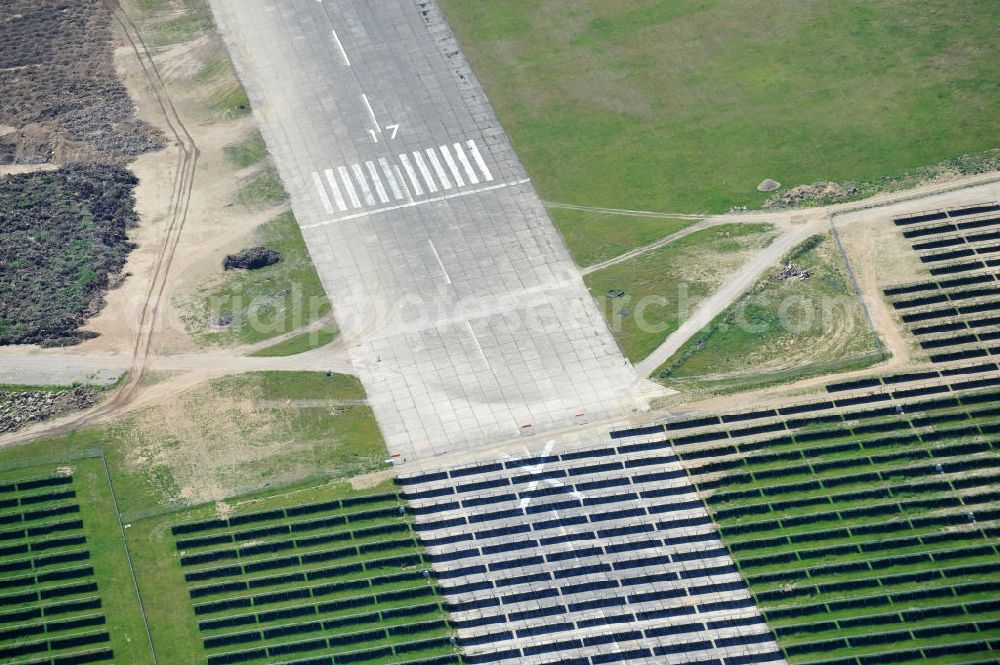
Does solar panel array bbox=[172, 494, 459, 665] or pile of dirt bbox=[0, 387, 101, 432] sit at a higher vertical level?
pile of dirt bbox=[0, 387, 101, 432]

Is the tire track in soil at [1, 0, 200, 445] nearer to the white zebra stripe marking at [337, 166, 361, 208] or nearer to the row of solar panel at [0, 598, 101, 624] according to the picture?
the white zebra stripe marking at [337, 166, 361, 208]

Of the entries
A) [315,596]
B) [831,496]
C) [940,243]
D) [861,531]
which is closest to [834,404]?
[831,496]

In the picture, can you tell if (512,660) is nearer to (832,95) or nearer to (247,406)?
(247,406)

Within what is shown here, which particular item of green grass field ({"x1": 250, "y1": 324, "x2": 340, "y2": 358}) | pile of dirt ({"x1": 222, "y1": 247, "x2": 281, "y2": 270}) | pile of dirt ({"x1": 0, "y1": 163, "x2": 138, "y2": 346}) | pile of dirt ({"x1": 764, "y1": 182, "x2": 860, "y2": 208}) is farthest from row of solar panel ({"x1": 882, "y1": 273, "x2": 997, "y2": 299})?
pile of dirt ({"x1": 0, "y1": 163, "x2": 138, "y2": 346})

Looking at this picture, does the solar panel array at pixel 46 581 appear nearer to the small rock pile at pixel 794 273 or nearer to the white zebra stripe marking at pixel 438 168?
the white zebra stripe marking at pixel 438 168

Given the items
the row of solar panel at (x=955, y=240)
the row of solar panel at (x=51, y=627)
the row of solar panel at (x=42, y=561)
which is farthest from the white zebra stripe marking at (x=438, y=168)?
the row of solar panel at (x=51, y=627)

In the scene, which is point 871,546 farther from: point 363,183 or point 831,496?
point 363,183
